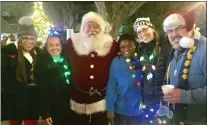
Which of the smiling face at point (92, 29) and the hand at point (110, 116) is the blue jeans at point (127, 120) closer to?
the hand at point (110, 116)

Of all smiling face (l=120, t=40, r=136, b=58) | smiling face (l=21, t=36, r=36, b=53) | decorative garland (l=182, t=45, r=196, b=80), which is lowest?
decorative garland (l=182, t=45, r=196, b=80)

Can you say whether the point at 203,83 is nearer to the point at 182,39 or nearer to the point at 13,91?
the point at 182,39

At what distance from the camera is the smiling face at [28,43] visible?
1852 mm

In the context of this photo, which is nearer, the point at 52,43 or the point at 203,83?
the point at 203,83

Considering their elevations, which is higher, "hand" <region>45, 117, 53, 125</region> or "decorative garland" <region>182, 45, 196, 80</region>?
"decorative garland" <region>182, 45, 196, 80</region>

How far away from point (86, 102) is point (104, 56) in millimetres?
304

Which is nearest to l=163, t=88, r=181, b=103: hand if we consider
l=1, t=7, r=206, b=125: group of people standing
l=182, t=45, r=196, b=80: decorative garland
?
l=1, t=7, r=206, b=125: group of people standing

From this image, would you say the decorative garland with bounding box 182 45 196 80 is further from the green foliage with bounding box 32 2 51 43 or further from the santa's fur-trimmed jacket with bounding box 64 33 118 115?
the green foliage with bounding box 32 2 51 43

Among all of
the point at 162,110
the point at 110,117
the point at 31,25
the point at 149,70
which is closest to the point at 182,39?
the point at 149,70

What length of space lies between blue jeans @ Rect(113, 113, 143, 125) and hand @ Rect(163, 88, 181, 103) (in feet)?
0.72

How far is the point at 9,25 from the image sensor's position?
186cm

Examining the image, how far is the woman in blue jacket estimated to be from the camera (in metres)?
1.86

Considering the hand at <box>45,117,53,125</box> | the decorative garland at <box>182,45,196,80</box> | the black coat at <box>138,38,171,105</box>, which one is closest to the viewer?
the decorative garland at <box>182,45,196,80</box>

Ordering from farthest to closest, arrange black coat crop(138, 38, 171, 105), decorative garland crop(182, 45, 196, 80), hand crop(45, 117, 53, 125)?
hand crop(45, 117, 53, 125) → black coat crop(138, 38, 171, 105) → decorative garland crop(182, 45, 196, 80)
